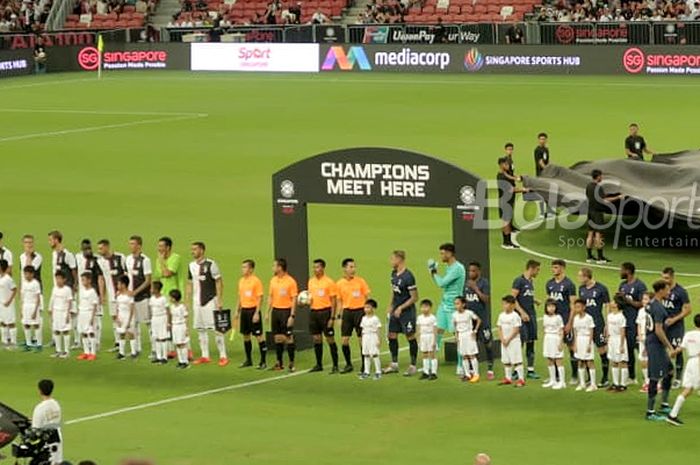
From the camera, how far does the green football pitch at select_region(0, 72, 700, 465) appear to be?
71.9 ft

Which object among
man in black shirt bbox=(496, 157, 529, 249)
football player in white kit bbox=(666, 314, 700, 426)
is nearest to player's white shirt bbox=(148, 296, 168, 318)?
football player in white kit bbox=(666, 314, 700, 426)

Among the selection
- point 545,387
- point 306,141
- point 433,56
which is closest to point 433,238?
point 545,387

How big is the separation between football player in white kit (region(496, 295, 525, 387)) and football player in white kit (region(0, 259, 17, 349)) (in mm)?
8388

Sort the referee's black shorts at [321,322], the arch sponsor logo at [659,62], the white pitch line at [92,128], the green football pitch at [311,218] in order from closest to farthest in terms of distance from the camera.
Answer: the green football pitch at [311,218]
the referee's black shorts at [321,322]
the white pitch line at [92,128]
the arch sponsor logo at [659,62]

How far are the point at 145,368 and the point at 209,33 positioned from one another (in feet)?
177

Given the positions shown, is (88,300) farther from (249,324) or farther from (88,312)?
(249,324)

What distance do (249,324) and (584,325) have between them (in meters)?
5.42

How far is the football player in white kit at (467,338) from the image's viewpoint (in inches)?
978

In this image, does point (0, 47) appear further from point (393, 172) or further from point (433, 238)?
point (393, 172)

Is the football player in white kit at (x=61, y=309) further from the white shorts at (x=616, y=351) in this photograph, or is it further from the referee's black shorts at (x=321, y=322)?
the white shorts at (x=616, y=351)

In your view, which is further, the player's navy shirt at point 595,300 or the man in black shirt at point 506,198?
the man in black shirt at point 506,198

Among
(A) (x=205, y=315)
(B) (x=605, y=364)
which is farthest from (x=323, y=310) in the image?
(B) (x=605, y=364)

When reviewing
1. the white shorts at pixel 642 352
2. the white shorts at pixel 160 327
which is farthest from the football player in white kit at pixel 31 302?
the white shorts at pixel 642 352

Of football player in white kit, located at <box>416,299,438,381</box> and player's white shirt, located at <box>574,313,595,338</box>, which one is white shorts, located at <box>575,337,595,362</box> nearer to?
player's white shirt, located at <box>574,313,595,338</box>
